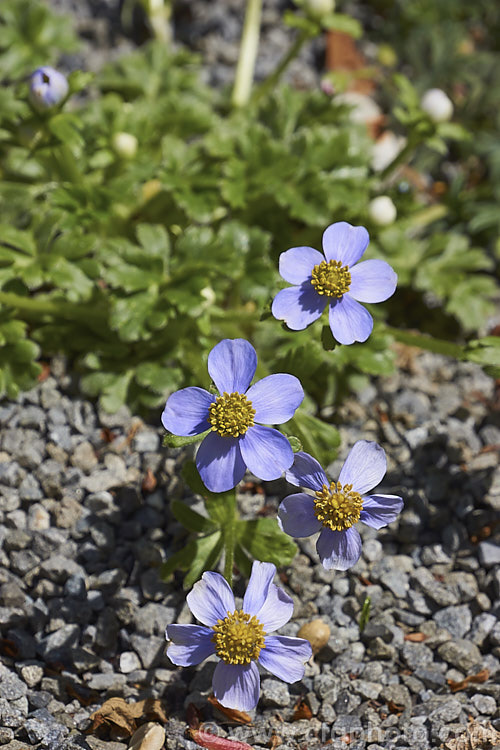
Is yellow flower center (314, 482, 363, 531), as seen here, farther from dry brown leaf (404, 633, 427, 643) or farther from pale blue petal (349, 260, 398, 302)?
dry brown leaf (404, 633, 427, 643)

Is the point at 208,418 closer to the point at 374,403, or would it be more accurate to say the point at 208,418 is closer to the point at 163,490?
the point at 163,490

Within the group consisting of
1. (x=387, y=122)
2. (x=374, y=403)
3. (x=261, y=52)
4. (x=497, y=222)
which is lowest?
(x=374, y=403)

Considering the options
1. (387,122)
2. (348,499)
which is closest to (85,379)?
(348,499)

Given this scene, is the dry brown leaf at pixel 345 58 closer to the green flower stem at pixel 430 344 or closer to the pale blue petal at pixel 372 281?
the green flower stem at pixel 430 344

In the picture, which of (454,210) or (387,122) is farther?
(387,122)

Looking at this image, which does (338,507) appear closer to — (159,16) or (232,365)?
(232,365)

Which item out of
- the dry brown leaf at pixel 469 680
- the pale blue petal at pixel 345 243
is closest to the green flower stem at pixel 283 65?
the pale blue petal at pixel 345 243

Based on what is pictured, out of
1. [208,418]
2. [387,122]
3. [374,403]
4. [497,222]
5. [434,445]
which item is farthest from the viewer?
[387,122]
